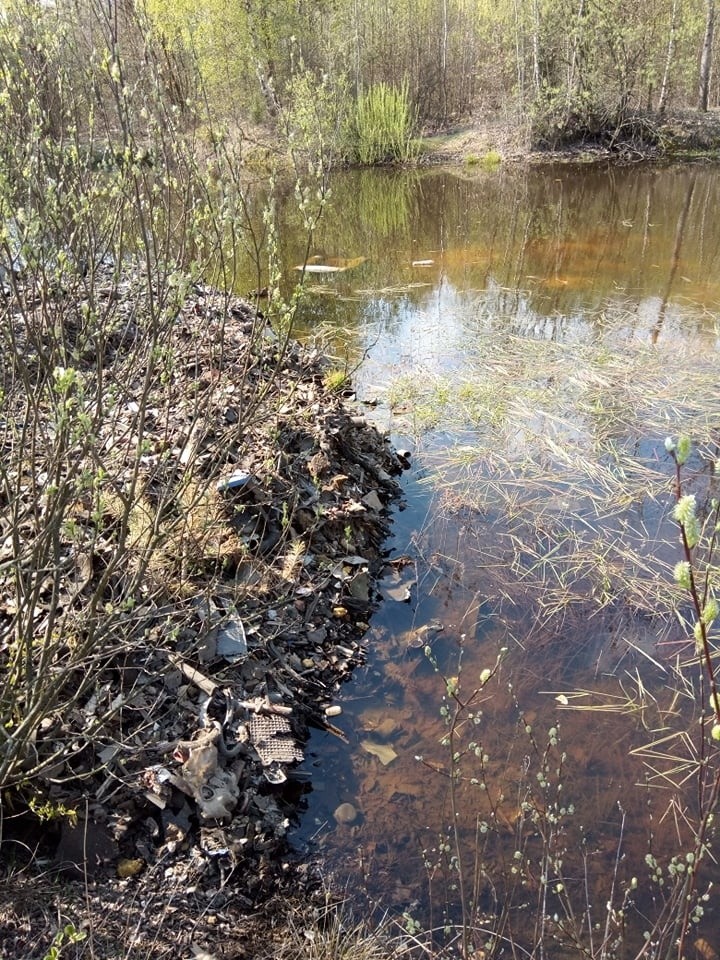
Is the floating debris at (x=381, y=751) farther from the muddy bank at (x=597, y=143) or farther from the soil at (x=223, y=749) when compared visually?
the muddy bank at (x=597, y=143)

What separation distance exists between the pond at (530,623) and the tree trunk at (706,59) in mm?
10206

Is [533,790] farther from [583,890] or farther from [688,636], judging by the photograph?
[688,636]

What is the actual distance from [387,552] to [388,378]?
2.39m

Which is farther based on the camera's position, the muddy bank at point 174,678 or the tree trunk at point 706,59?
the tree trunk at point 706,59

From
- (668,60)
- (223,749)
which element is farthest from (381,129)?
(223,749)

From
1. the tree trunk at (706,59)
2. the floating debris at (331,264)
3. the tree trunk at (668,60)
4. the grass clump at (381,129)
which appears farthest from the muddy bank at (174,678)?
the tree trunk at (706,59)

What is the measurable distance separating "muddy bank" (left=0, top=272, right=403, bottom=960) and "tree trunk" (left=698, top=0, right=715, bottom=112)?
54.5ft

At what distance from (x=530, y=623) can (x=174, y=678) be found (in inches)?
67.3

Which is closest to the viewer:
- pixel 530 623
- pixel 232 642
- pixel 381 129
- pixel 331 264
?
pixel 232 642

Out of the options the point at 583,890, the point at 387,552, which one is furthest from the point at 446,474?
the point at 583,890

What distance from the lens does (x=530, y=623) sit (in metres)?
3.32

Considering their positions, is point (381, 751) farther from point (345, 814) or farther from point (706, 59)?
point (706, 59)

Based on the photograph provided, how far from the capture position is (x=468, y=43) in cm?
1802

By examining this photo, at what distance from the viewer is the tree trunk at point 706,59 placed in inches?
578
